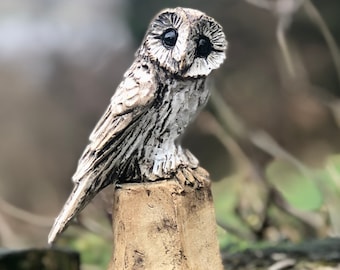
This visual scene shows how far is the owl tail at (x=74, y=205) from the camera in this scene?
1106 mm

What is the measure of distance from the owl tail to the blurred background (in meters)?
1.33

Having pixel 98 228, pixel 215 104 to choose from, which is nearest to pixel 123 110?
pixel 98 228

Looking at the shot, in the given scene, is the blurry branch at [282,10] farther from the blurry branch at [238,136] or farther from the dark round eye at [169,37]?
the dark round eye at [169,37]

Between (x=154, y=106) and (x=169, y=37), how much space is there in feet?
0.44

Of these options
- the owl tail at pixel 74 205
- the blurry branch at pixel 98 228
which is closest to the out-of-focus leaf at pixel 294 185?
the blurry branch at pixel 98 228

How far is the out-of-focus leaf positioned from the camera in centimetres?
246

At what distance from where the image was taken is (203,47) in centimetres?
112

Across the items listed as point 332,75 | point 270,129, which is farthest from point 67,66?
point 332,75

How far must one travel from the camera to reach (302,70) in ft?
8.92

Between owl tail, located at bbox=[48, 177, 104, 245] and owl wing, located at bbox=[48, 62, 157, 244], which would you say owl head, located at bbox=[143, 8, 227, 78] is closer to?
owl wing, located at bbox=[48, 62, 157, 244]

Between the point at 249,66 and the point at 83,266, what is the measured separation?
3.93 feet

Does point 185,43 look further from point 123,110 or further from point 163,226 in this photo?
point 163,226

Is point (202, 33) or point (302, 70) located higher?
point (202, 33)

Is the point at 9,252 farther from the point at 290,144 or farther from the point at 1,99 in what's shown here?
the point at 290,144
